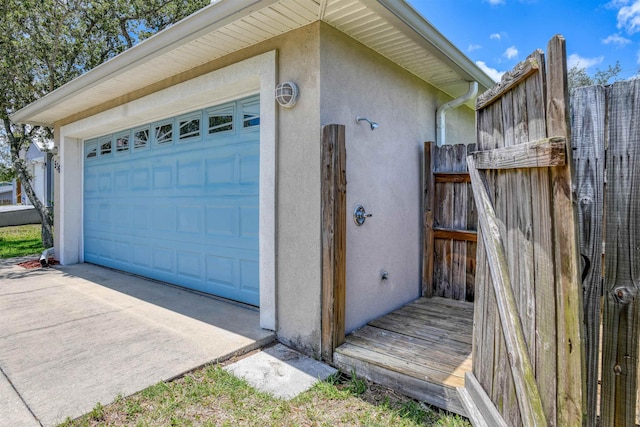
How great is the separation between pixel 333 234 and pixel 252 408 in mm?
1392

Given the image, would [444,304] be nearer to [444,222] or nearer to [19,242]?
[444,222]

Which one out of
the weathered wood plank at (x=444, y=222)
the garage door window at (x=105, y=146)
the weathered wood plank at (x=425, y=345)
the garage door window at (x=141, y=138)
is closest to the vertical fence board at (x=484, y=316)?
the weathered wood plank at (x=425, y=345)

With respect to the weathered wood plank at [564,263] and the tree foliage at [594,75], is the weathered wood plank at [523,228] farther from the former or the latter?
the tree foliage at [594,75]

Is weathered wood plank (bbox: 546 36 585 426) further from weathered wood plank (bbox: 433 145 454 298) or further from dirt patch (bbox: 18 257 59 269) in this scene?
dirt patch (bbox: 18 257 59 269)

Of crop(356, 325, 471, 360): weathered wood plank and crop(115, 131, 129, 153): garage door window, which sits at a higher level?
crop(115, 131, 129, 153): garage door window

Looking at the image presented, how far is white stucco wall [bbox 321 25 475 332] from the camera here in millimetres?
3326

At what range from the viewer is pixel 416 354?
2867 mm

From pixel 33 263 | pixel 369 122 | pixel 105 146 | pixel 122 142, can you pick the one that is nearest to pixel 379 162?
pixel 369 122

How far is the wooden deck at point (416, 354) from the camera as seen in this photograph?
2475mm

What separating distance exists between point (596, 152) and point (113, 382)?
3.21 meters

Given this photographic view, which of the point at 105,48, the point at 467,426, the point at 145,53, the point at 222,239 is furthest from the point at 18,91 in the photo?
the point at 467,426

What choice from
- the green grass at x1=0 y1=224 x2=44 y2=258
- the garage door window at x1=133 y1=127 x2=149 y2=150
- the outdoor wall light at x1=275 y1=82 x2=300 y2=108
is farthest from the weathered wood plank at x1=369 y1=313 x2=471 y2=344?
the green grass at x1=0 y1=224 x2=44 y2=258

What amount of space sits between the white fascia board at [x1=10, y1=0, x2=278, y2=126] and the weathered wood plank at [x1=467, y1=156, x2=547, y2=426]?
2201 millimetres

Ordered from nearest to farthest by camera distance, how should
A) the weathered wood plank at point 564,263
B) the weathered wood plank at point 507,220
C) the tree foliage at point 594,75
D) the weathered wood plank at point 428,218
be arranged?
the weathered wood plank at point 564,263 < the weathered wood plank at point 507,220 < the weathered wood plank at point 428,218 < the tree foliage at point 594,75
